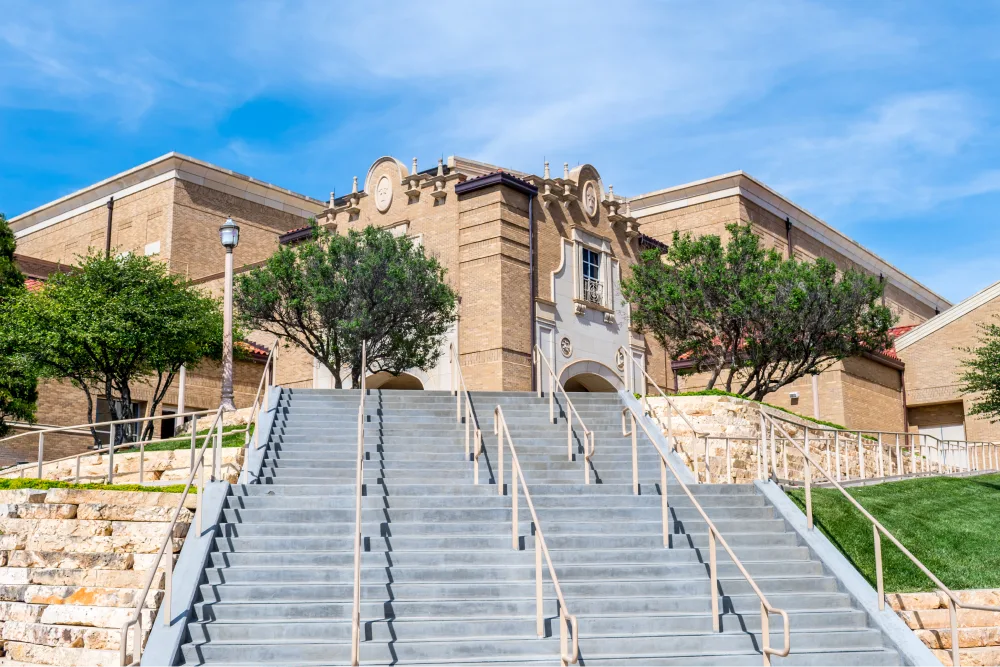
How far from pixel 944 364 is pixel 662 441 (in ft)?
73.3

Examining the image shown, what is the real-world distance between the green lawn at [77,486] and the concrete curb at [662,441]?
6259 millimetres

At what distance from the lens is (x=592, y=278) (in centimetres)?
2716

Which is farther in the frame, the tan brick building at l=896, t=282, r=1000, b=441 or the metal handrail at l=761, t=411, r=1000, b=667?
the tan brick building at l=896, t=282, r=1000, b=441

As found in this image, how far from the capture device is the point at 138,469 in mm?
15406

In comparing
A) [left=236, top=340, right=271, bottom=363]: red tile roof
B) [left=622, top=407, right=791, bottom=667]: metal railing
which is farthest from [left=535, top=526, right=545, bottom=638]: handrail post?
[left=236, top=340, right=271, bottom=363]: red tile roof

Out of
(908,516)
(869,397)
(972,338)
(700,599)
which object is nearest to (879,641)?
(700,599)

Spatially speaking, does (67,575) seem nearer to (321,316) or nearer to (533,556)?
(533,556)

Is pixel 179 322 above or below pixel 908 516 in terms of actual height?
above

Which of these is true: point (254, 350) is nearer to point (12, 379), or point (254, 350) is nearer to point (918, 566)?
point (12, 379)

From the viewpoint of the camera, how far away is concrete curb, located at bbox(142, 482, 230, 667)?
863cm

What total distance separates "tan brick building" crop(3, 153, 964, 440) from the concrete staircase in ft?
35.8

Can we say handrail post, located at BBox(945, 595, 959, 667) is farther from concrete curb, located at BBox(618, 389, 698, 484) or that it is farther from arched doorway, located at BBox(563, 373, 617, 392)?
arched doorway, located at BBox(563, 373, 617, 392)

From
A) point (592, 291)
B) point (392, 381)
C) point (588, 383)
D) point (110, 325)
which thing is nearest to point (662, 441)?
point (110, 325)

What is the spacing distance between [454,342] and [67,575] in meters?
14.4
